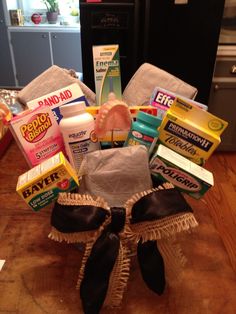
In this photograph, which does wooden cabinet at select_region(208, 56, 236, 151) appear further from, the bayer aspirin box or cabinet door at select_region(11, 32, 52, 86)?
cabinet door at select_region(11, 32, 52, 86)

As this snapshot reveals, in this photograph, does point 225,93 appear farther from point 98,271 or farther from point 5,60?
point 5,60

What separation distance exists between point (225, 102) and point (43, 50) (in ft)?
6.92

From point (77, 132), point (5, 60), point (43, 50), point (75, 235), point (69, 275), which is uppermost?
point (77, 132)

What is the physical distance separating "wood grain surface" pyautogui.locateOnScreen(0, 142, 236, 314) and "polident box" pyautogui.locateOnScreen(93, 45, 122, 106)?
1.00ft

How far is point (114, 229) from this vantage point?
0.44 metres

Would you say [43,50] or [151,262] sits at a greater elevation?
[151,262]

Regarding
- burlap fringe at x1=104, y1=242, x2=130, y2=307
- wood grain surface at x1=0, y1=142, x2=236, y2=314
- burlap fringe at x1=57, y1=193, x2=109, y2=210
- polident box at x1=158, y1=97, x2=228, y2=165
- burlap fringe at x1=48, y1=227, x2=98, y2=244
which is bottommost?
wood grain surface at x1=0, y1=142, x2=236, y2=314

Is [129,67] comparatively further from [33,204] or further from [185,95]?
[33,204]

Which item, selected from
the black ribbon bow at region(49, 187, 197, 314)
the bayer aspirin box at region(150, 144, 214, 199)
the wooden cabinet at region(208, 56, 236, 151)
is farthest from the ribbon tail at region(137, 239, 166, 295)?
the wooden cabinet at region(208, 56, 236, 151)

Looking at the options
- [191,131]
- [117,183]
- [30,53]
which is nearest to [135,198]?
[117,183]

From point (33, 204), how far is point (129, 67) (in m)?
1.68

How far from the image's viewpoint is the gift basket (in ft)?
1.41

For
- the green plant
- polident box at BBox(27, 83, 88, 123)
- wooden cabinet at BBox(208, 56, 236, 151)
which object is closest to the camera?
polident box at BBox(27, 83, 88, 123)

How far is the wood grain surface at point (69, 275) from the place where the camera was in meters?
0.47
